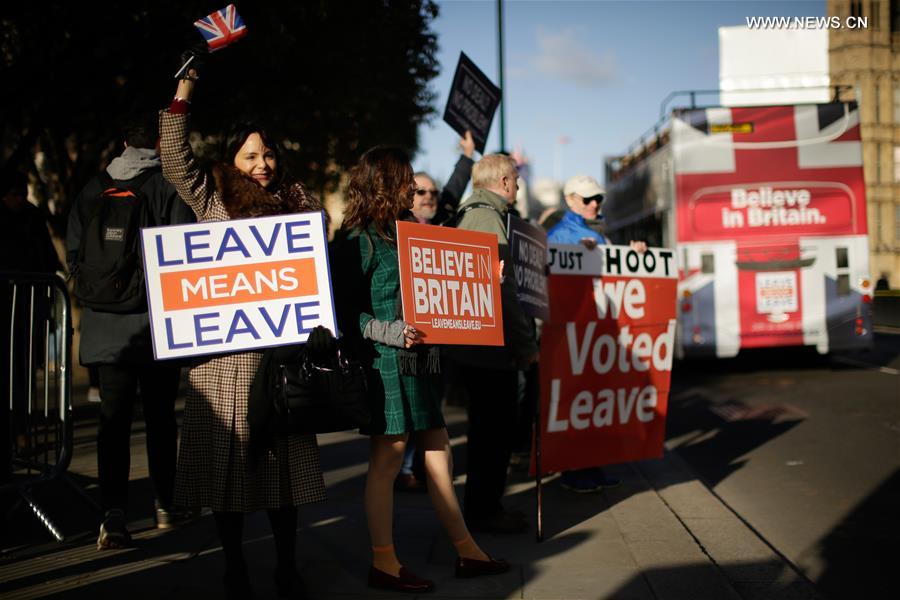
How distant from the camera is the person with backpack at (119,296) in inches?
187

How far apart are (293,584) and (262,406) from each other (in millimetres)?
765

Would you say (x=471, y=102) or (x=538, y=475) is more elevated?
(x=471, y=102)

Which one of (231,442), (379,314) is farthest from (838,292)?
(231,442)

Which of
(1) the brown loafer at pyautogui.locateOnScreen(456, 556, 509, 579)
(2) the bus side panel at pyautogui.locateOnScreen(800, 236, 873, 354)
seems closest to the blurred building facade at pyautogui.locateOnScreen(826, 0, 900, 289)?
(2) the bus side panel at pyautogui.locateOnScreen(800, 236, 873, 354)

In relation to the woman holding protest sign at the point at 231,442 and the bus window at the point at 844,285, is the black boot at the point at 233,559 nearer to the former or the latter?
the woman holding protest sign at the point at 231,442

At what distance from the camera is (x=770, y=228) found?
1335 cm

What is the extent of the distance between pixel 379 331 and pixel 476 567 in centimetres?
115

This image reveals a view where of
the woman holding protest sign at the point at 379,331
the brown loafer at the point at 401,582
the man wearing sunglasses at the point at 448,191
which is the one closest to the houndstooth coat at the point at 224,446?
the woman holding protest sign at the point at 379,331

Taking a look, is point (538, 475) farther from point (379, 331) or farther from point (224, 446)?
point (224, 446)

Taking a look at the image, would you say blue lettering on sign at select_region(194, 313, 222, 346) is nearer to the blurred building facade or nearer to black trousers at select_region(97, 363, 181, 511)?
black trousers at select_region(97, 363, 181, 511)

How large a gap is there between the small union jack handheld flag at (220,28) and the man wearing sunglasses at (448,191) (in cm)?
230

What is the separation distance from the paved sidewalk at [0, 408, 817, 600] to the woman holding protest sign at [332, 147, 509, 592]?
0.32 metres

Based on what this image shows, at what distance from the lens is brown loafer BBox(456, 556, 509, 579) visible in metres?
4.27

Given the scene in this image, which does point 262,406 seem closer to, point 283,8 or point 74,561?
point 74,561
